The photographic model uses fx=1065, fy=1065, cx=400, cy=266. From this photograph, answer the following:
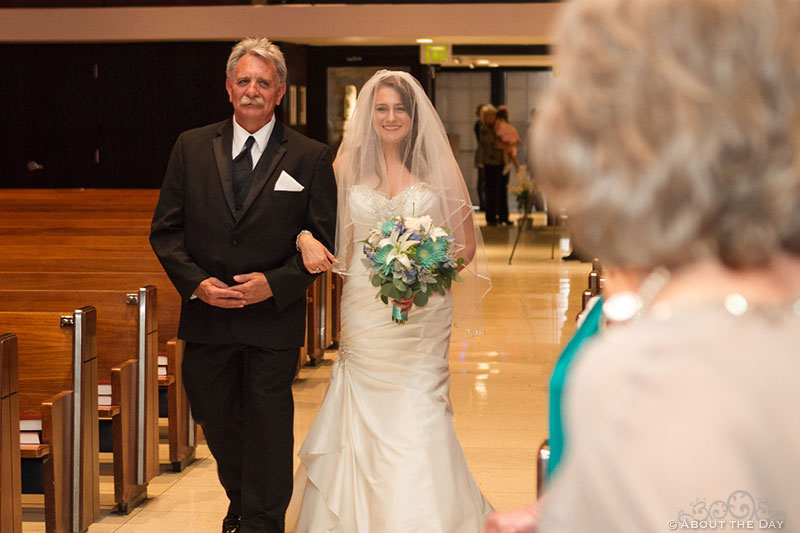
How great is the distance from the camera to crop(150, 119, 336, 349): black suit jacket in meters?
4.05

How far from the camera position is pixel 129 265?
6.33 m

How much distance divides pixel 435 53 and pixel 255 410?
40.8 feet

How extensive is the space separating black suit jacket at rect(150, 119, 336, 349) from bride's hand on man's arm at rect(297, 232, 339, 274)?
4 centimetres

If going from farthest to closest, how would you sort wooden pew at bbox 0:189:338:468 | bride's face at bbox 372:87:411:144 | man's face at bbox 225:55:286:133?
wooden pew at bbox 0:189:338:468
bride's face at bbox 372:87:411:144
man's face at bbox 225:55:286:133

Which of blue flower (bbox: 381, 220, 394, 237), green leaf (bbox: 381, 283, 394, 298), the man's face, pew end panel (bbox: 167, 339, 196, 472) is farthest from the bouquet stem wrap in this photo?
pew end panel (bbox: 167, 339, 196, 472)

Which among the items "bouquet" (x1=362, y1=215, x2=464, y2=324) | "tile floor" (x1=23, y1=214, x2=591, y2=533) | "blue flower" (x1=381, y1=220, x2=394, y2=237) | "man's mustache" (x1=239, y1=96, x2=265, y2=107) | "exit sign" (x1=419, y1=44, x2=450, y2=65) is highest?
"exit sign" (x1=419, y1=44, x2=450, y2=65)

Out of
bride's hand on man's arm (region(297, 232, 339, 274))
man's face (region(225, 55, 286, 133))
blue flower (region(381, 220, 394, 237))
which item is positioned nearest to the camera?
bride's hand on man's arm (region(297, 232, 339, 274))

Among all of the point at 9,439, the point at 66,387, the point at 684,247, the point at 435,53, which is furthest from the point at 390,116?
the point at 435,53

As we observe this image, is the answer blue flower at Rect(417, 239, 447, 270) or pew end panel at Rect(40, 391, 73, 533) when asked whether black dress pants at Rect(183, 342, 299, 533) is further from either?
blue flower at Rect(417, 239, 447, 270)

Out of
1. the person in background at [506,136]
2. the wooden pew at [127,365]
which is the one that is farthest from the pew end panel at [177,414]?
the person in background at [506,136]

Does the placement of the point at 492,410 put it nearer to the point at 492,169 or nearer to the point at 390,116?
the point at 390,116

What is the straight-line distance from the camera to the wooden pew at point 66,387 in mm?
4191

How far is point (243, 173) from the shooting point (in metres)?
4.18

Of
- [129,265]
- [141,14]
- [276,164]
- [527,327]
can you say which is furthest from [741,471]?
[141,14]
